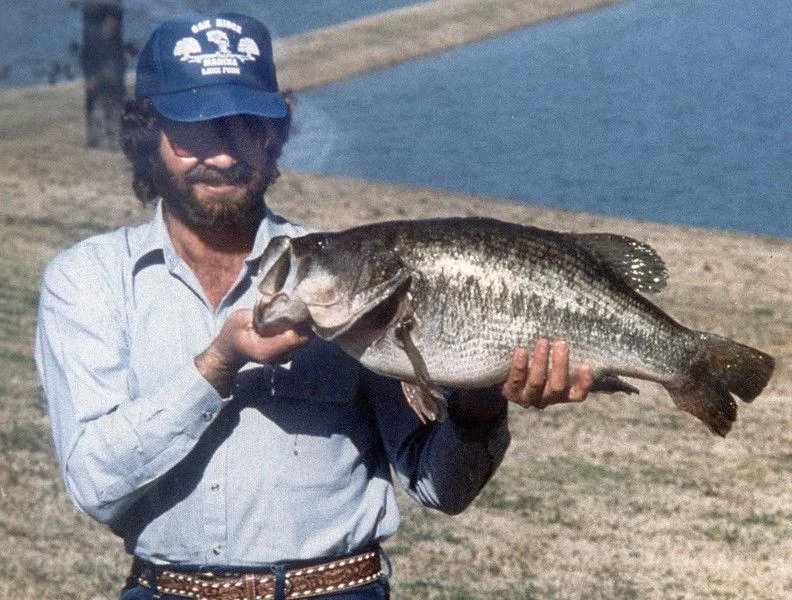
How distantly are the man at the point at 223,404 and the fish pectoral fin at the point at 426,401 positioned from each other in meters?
0.17

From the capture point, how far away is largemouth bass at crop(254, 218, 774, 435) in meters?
3.55

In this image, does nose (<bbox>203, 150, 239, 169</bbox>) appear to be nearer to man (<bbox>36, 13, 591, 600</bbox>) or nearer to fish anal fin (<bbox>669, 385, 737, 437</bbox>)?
man (<bbox>36, 13, 591, 600</bbox>)

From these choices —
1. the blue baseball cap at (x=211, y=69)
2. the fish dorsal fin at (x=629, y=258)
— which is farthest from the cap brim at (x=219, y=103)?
the fish dorsal fin at (x=629, y=258)

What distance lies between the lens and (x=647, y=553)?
7.98m

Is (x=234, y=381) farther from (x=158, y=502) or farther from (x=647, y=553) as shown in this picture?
(x=647, y=553)

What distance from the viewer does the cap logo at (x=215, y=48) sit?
402 centimetres

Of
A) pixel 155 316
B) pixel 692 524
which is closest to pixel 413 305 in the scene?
pixel 155 316

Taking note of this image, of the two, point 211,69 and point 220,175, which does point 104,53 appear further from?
point 220,175

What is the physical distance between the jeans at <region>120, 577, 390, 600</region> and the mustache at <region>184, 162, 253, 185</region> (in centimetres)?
100

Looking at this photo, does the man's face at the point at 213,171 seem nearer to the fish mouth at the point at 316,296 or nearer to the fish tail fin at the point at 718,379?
the fish mouth at the point at 316,296

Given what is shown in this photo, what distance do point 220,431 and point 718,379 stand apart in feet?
3.90

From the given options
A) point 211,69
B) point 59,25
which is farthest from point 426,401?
point 59,25

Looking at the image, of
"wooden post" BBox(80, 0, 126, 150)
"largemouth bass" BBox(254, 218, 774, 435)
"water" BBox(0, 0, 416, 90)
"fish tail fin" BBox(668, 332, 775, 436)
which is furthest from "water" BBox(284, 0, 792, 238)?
"largemouth bass" BBox(254, 218, 774, 435)

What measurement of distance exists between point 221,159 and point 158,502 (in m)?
0.83
